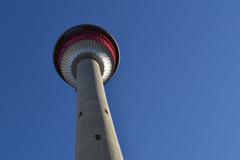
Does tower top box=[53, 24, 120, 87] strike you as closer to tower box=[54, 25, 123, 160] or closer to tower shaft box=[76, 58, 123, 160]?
tower box=[54, 25, 123, 160]

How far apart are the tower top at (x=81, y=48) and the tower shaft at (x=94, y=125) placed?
679 centimetres

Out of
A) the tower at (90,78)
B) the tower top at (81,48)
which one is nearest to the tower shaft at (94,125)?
the tower at (90,78)

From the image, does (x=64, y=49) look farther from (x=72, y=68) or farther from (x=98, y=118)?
(x=98, y=118)

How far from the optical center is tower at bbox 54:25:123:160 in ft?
92.4

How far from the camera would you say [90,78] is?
3834cm

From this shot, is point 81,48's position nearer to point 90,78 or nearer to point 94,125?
point 90,78

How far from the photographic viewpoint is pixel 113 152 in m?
27.5

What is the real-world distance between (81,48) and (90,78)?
878 cm

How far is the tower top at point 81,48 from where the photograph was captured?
1795 inches

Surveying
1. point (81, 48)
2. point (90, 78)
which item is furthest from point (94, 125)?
point (81, 48)

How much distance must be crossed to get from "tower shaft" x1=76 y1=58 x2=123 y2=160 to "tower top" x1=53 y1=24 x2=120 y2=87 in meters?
6.79

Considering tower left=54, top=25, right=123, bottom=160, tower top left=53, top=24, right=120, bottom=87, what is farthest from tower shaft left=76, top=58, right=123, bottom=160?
tower top left=53, top=24, right=120, bottom=87

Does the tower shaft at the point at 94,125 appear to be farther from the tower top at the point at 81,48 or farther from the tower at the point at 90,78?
the tower top at the point at 81,48

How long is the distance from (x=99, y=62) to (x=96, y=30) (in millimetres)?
4833
